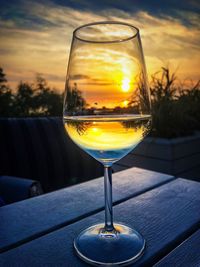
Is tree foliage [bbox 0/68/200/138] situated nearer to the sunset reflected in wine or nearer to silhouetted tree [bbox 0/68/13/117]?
silhouetted tree [bbox 0/68/13/117]

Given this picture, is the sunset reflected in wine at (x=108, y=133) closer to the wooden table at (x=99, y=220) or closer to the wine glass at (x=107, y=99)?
the wine glass at (x=107, y=99)

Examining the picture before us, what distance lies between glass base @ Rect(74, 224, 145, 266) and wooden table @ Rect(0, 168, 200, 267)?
2 cm

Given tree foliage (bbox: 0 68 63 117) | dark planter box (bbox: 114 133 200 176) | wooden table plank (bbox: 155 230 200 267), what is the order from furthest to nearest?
1. tree foliage (bbox: 0 68 63 117)
2. dark planter box (bbox: 114 133 200 176)
3. wooden table plank (bbox: 155 230 200 267)

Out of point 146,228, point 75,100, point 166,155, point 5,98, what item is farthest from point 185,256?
point 5,98

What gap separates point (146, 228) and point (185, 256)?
0.12m

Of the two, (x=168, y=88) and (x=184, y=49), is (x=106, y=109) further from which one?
(x=184, y=49)

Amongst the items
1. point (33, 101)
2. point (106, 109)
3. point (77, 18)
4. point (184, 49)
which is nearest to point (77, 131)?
point (106, 109)

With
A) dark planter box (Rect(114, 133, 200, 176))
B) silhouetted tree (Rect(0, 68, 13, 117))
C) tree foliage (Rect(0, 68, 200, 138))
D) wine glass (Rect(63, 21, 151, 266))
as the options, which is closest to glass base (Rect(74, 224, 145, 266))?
wine glass (Rect(63, 21, 151, 266))

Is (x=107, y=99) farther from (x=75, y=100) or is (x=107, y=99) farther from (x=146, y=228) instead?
(x=146, y=228)

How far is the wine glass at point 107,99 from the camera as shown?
1.46 feet

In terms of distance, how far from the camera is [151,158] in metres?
3.25

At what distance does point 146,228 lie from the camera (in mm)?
540

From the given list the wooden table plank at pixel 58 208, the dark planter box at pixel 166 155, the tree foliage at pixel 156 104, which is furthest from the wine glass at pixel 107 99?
the tree foliage at pixel 156 104

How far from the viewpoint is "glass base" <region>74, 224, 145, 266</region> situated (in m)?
0.41
